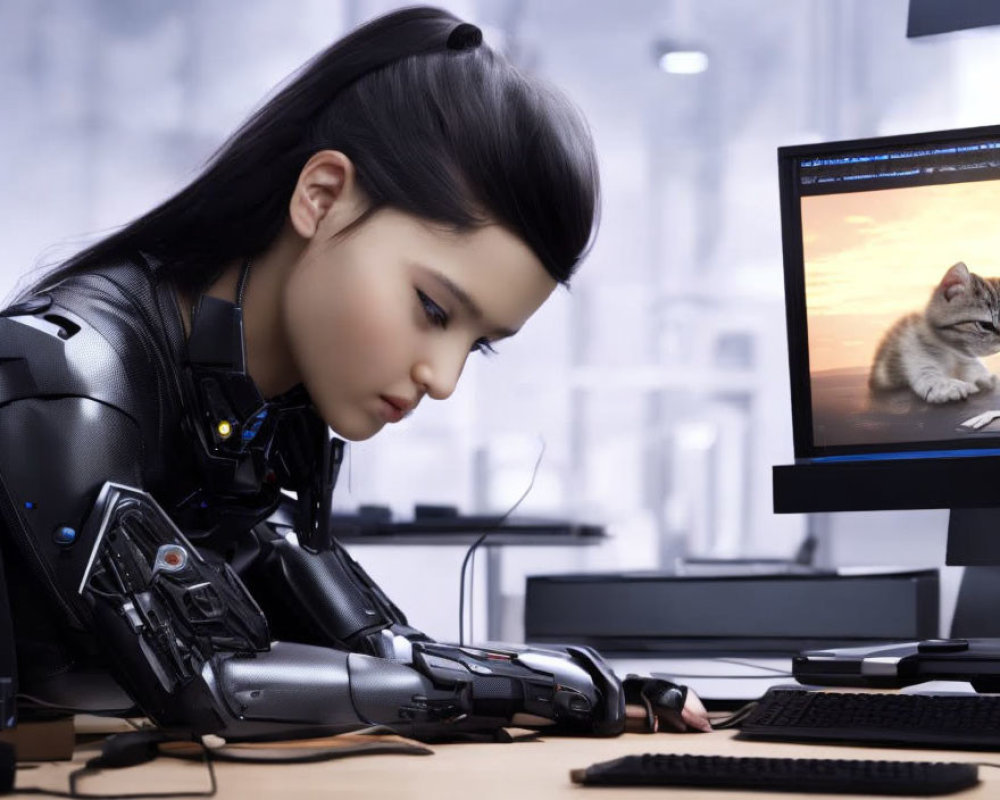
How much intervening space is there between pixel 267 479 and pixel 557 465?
7.95 feet

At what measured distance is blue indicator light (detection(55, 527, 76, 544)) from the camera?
2.75 feet

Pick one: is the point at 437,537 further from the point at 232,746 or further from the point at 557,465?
the point at 557,465

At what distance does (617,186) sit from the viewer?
3.54 meters

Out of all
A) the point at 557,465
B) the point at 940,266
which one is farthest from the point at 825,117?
the point at 940,266

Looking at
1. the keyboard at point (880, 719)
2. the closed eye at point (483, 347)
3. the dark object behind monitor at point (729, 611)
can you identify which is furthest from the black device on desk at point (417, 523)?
the keyboard at point (880, 719)

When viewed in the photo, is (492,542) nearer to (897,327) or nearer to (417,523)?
(417,523)

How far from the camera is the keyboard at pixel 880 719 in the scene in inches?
31.8

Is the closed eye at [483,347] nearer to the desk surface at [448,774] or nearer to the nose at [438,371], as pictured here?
the nose at [438,371]

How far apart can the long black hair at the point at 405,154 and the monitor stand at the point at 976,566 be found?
0.44 m

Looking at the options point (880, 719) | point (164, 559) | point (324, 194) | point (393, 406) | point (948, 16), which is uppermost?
point (948, 16)

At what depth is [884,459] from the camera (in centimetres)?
112

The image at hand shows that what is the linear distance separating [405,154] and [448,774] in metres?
0.51

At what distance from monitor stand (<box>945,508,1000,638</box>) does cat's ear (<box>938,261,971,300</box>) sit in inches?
7.7

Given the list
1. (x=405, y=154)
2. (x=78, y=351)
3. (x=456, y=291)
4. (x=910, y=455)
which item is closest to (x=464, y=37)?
(x=405, y=154)
